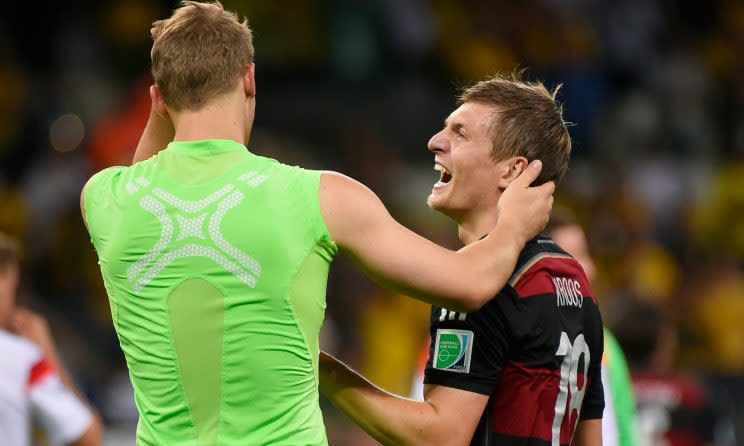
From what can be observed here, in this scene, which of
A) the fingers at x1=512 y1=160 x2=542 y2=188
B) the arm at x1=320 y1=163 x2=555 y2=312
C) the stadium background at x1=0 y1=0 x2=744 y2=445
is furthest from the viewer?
the stadium background at x1=0 y1=0 x2=744 y2=445

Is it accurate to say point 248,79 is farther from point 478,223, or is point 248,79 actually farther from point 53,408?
point 53,408

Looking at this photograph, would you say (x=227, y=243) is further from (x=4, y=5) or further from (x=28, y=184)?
(x=4, y=5)

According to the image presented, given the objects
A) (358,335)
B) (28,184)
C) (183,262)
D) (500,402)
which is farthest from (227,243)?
(28,184)

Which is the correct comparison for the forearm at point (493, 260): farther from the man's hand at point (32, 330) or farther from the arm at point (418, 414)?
the man's hand at point (32, 330)

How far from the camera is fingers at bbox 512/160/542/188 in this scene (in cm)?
311

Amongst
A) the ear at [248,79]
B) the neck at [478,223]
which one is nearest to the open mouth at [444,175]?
the neck at [478,223]

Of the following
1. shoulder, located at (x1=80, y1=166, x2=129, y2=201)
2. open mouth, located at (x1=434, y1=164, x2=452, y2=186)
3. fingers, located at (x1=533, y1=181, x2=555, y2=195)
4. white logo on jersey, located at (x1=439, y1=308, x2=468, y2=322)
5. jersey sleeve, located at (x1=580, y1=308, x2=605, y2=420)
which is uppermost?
fingers, located at (x1=533, y1=181, x2=555, y2=195)

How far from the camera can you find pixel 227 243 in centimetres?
277

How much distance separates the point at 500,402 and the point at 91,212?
112 cm

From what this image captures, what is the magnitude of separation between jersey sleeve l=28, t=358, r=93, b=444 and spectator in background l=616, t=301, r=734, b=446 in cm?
261

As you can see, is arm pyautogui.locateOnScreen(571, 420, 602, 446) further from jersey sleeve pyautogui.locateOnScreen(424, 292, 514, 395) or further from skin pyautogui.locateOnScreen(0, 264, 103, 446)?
skin pyautogui.locateOnScreen(0, 264, 103, 446)

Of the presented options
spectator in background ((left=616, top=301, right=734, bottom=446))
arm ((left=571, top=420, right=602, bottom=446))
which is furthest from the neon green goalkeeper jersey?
spectator in background ((left=616, top=301, right=734, bottom=446))

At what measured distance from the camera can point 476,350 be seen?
302cm

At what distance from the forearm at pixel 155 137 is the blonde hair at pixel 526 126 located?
0.83 m
